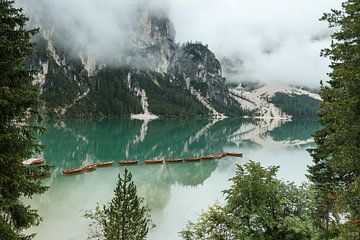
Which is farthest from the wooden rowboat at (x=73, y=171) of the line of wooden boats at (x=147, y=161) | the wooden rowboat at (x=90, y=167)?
the wooden rowboat at (x=90, y=167)

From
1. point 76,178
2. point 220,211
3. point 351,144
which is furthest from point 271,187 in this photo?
point 76,178

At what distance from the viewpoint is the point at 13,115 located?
1249cm

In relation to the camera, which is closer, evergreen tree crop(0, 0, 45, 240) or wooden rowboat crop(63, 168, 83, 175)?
evergreen tree crop(0, 0, 45, 240)

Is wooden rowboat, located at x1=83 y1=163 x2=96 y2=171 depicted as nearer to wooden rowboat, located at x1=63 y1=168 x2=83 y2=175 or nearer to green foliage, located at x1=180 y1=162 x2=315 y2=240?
wooden rowboat, located at x1=63 y1=168 x2=83 y2=175

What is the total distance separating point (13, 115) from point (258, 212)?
16.0m

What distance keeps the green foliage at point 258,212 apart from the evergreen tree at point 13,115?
44.3 feet

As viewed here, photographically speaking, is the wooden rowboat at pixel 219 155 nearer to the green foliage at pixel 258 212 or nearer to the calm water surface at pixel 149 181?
the calm water surface at pixel 149 181

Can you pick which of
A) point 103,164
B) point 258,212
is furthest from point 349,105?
point 103,164

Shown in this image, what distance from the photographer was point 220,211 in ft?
82.2

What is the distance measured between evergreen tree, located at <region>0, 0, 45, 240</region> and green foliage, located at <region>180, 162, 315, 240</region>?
13.5 m

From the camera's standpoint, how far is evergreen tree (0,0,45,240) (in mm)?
11844

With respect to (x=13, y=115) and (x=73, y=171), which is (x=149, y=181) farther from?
(x=13, y=115)

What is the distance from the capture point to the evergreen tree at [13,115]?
1184 cm

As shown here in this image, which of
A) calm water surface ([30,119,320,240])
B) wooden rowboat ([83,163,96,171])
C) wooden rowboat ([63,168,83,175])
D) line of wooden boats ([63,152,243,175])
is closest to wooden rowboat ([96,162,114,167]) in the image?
line of wooden boats ([63,152,243,175])
